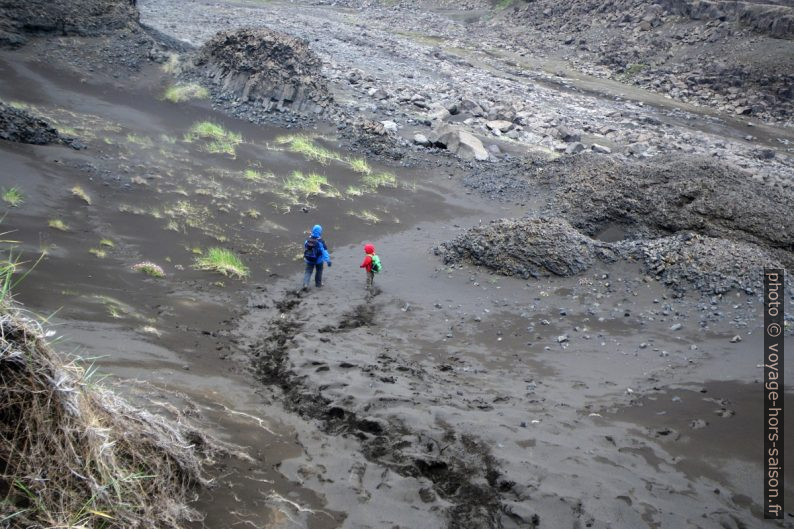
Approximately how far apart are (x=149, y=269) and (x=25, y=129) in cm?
655

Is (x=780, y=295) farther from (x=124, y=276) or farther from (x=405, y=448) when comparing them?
(x=124, y=276)

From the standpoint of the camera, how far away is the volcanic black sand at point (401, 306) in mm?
5941

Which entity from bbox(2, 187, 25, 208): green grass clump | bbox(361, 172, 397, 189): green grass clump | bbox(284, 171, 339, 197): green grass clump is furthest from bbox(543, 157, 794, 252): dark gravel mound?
bbox(2, 187, 25, 208): green grass clump

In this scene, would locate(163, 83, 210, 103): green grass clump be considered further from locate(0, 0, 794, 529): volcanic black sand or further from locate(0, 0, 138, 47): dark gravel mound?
locate(0, 0, 138, 47): dark gravel mound

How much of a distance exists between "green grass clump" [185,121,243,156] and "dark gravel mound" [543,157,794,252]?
9385mm

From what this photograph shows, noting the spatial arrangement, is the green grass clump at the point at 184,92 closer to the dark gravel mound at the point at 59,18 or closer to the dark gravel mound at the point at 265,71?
the dark gravel mound at the point at 265,71

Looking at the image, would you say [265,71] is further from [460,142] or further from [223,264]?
[223,264]

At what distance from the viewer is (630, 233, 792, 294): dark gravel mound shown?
11.3 m

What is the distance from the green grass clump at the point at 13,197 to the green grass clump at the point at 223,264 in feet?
11.5

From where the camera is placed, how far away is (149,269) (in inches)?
429

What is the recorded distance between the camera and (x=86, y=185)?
1364 centimetres

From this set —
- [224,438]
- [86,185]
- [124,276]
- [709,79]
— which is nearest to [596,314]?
[224,438]

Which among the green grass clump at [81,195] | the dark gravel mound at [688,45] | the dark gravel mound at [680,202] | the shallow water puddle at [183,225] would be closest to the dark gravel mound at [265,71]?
the shallow water puddle at [183,225]

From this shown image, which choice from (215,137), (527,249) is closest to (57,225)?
(215,137)
